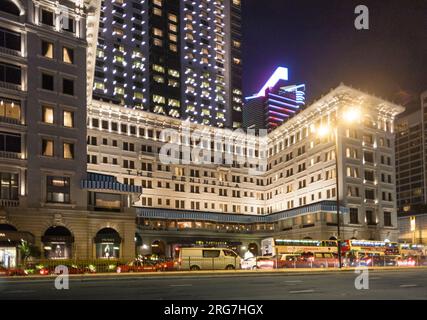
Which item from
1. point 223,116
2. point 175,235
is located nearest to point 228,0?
point 223,116

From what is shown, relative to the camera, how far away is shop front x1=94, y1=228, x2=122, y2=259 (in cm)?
6072

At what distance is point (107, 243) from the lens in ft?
201

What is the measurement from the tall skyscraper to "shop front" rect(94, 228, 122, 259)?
83.6 m

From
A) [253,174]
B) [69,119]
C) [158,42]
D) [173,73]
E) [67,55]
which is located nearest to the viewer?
[69,119]

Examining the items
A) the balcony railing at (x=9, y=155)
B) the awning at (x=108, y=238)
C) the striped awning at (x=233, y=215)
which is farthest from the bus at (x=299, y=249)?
the balcony railing at (x=9, y=155)

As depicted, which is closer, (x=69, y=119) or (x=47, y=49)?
(x=47, y=49)

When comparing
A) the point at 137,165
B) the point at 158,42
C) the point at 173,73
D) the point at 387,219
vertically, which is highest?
the point at 158,42

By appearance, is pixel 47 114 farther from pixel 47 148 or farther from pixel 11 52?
pixel 11 52

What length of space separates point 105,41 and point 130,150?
183 ft

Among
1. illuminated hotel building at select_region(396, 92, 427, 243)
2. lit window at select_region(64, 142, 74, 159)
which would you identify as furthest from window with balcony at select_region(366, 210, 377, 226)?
illuminated hotel building at select_region(396, 92, 427, 243)

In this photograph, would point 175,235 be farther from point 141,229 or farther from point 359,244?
point 359,244

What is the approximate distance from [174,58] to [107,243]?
111 metres

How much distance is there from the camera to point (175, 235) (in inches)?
4122

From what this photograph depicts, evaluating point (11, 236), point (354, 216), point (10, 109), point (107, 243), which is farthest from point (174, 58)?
point (11, 236)
